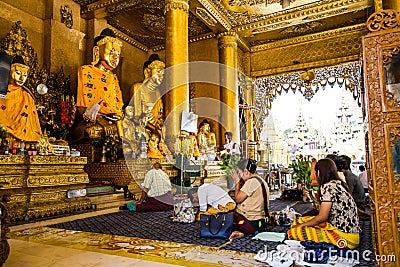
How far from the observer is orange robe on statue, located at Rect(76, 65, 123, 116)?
6750 millimetres

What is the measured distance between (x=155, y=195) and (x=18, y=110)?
2817 mm

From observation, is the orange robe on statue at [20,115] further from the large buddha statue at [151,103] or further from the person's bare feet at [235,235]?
the person's bare feet at [235,235]

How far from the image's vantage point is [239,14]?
9.43m

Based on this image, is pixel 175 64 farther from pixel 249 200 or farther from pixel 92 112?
pixel 249 200

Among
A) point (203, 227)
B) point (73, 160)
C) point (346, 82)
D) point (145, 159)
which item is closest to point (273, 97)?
point (346, 82)

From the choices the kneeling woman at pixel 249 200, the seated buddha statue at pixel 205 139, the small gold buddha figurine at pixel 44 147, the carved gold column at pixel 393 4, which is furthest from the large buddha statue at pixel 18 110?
the carved gold column at pixel 393 4

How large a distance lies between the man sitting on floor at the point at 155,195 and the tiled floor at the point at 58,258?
2227mm

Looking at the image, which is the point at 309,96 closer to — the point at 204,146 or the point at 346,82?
the point at 346,82

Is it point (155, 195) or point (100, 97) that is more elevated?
point (100, 97)

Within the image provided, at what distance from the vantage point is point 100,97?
702 cm

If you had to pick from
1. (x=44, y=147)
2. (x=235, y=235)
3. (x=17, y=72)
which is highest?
(x=17, y=72)

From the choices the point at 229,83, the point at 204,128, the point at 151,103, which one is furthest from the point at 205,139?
the point at 151,103

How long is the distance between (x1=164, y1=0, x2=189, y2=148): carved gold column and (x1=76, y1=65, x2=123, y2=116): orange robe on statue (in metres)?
1.19

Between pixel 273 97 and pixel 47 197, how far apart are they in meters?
9.09
